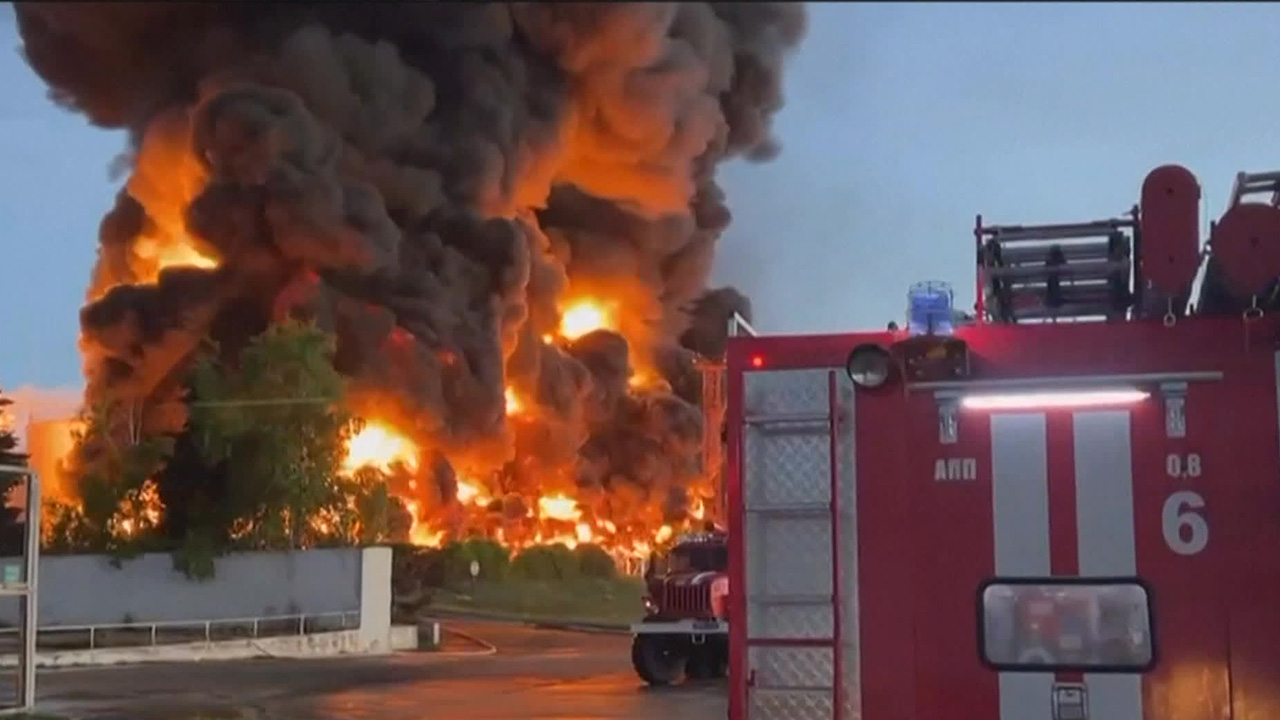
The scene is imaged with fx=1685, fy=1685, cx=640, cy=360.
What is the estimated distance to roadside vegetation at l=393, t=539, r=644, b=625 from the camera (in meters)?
29.9

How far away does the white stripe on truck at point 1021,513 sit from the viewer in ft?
15.6

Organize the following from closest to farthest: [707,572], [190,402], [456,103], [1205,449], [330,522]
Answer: [1205,449] < [707,572] < [330,522] < [190,402] < [456,103]

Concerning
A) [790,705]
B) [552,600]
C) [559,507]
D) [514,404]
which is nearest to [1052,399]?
[790,705]

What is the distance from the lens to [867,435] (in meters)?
5.07

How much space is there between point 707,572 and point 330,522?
40.1 ft

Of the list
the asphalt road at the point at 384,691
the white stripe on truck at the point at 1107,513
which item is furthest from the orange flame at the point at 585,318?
the white stripe on truck at the point at 1107,513

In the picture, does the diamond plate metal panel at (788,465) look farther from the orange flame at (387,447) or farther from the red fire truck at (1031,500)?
the orange flame at (387,447)

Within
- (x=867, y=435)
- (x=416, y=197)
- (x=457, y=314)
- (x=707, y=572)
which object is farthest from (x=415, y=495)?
(x=867, y=435)

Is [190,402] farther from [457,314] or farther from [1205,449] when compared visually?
[1205,449]

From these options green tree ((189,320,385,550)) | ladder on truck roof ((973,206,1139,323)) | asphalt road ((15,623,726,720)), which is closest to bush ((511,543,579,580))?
green tree ((189,320,385,550))

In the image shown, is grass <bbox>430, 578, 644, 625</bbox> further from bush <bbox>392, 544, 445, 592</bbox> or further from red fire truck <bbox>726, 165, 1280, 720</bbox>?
red fire truck <bbox>726, 165, 1280, 720</bbox>

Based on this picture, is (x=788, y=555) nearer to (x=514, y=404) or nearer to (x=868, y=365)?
(x=868, y=365)

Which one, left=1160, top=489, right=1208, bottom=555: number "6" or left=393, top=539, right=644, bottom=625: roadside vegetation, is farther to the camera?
left=393, top=539, right=644, bottom=625: roadside vegetation

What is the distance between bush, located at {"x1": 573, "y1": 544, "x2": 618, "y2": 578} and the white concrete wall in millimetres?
16714
